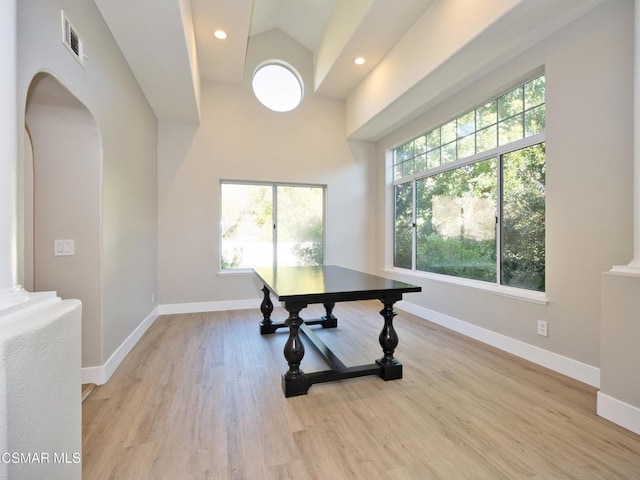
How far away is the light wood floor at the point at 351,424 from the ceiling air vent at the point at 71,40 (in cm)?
227

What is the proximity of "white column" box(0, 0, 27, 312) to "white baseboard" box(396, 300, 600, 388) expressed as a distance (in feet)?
11.1

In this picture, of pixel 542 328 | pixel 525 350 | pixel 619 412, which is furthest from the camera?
pixel 525 350

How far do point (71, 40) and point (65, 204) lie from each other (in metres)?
1.06

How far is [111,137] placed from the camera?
2492 mm

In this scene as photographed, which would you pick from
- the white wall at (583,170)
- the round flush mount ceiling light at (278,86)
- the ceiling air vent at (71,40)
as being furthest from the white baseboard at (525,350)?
the ceiling air vent at (71,40)

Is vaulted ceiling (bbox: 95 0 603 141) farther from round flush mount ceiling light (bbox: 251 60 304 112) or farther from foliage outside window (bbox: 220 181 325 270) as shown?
foliage outside window (bbox: 220 181 325 270)

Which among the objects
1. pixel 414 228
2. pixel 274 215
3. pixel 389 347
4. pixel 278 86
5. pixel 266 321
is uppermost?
pixel 278 86

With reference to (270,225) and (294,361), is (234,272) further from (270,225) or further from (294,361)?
(294,361)

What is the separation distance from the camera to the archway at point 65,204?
2.01m

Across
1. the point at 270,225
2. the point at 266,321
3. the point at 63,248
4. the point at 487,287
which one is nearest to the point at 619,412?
the point at 487,287

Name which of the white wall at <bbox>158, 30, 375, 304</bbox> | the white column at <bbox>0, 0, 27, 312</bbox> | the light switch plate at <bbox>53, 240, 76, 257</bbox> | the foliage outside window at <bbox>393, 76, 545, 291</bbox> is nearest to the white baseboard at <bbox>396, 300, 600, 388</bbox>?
the foliage outside window at <bbox>393, 76, 545, 291</bbox>

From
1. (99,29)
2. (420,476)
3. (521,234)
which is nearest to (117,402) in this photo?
(420,476)

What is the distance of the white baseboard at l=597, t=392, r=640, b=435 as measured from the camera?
1.67 meters

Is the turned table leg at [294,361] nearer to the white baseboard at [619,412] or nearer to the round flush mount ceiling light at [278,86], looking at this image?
the white baseboard at [619,412]
